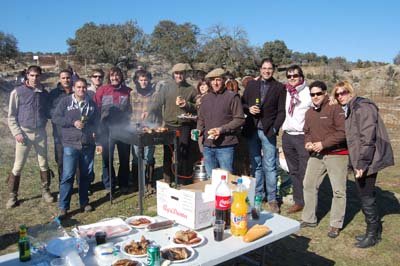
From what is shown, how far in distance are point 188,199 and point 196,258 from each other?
21.5 inches

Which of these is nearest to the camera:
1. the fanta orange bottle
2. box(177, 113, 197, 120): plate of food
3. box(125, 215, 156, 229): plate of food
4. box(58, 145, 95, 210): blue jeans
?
the fanta orange bottle

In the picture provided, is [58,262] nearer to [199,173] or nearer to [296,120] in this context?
[296,120]

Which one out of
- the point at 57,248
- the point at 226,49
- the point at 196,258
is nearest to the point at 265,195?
the point at 196,258

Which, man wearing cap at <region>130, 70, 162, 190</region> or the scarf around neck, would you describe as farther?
man wearing cap at <region>130, 70, 162, 190</region>

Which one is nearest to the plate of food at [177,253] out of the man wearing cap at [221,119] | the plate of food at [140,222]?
the plate of food at [140,222]

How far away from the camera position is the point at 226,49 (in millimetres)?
35062

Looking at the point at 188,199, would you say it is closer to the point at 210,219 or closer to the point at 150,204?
the point at 210,219

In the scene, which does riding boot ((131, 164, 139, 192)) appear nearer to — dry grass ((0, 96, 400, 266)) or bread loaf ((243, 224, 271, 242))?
dry grass ((0, 96, 400, 266))

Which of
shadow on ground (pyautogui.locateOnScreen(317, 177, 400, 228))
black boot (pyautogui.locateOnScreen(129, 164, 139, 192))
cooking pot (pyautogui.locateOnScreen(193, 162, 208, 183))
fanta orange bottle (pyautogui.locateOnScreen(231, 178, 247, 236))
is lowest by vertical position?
shadow on ground (pyautogui.locateOnScreen(317, 177, 400, 228))

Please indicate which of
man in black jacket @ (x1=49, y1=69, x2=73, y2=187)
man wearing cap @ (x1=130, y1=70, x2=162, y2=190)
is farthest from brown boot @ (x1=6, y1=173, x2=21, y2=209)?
man wearing cap @ (x1=130, y1=70, x2=162, y2=190)

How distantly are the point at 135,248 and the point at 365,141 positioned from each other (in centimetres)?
250

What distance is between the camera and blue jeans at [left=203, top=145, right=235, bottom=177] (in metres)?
4.73

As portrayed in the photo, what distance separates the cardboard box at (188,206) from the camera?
276 cm

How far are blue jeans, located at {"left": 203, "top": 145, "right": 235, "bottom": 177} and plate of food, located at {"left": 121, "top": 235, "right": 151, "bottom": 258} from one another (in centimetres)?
233
